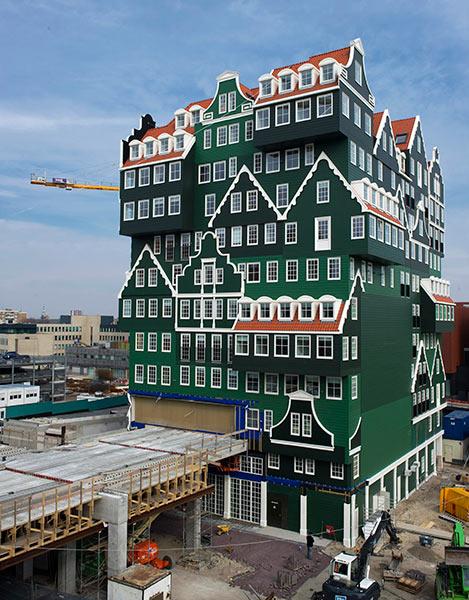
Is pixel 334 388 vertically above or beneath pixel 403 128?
beneath

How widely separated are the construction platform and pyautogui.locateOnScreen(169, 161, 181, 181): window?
24.6m

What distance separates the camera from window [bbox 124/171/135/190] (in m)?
59.0

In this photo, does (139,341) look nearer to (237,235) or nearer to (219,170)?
(237,235)

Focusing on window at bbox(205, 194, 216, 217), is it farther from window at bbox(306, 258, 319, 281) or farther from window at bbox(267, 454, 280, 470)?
window at bbox(267, 454, 280, 470)

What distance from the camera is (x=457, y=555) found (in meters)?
35.5

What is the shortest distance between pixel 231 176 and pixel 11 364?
7019 centimetres

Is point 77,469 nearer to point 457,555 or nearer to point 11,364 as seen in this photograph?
point 457,555

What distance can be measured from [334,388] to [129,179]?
30297mm

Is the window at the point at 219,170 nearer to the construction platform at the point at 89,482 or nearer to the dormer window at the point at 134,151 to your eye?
the dormer window at the point at 134,151

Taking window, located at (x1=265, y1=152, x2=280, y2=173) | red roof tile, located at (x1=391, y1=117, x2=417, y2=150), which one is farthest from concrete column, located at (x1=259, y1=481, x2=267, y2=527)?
red roof tile, located at (x1=391, y1=117, x2=417, y2=150)

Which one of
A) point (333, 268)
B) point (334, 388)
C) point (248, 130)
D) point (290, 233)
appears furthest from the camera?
point (248, 130)

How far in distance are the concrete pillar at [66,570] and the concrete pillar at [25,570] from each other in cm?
274

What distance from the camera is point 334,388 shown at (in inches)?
1812

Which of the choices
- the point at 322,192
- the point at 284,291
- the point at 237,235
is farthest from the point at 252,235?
the point at 322,192
